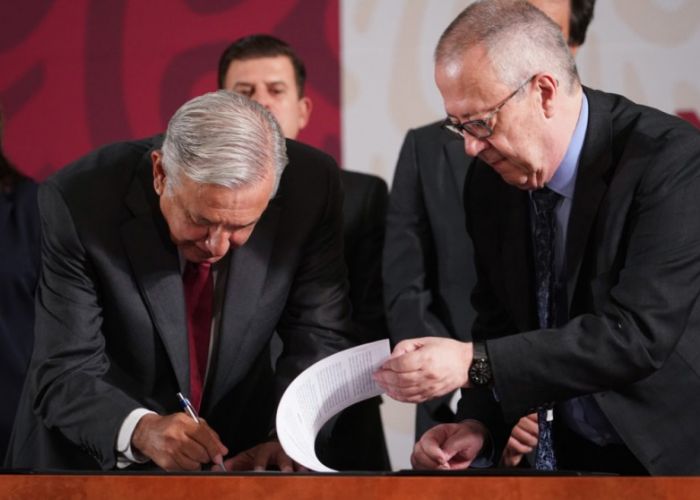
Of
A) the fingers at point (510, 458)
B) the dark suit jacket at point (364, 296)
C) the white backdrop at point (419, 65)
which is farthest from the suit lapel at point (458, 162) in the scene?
the white backdrop at point (419, 65)

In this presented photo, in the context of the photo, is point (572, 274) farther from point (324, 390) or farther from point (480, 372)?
point (324, 390)

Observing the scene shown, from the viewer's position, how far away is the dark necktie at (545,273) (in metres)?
2.20

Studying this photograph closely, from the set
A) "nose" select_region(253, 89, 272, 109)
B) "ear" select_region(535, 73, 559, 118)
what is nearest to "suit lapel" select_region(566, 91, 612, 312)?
"ear" select_region(535, 73, 559, 118)

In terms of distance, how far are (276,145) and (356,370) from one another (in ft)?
1.60

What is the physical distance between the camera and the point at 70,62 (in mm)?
3992

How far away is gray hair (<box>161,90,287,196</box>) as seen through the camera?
82.4 inches

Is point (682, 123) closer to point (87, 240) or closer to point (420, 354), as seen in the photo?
point (420, 354)

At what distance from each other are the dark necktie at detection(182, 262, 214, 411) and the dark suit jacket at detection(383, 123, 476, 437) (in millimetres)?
470

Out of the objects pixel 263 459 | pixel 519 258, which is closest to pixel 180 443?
pixel 263 459

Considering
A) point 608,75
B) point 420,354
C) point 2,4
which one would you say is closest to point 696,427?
point 420,354

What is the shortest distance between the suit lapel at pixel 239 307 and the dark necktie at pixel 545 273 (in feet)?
1.83

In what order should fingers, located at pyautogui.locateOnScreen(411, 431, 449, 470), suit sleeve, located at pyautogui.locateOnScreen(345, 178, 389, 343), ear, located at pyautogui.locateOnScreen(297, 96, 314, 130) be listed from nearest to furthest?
fingers, located at pyautogui.locateOnScreen(411, 431, 449, 470) < suit sleeve, located at pyautogui.locateOnScreen(345, 178, 389, 343) < ear, located at pyautogui.locateOnScreen(297, 96, 314, 130)

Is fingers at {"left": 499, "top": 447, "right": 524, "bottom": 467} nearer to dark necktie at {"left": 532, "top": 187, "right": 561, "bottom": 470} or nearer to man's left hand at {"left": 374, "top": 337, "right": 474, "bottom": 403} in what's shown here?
dark necktie at {"left": 532, "top": 187, "right": 561, "bottom": 470}

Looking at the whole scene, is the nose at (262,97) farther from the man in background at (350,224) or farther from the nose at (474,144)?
the nose at (474,144)
